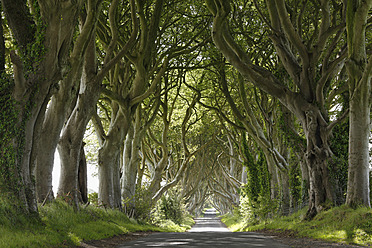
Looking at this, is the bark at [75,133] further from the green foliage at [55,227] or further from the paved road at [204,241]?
the paved road at [204,241]

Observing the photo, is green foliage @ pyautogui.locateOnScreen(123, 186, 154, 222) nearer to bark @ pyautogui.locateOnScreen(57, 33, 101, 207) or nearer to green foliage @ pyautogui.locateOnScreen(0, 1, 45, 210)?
bark @ pyautogui.locateOnScreen(57, 33, 101, 207)

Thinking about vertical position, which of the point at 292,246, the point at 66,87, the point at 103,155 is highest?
the point at 66,87

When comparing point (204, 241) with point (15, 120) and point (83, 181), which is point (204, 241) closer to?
point (15, 120)

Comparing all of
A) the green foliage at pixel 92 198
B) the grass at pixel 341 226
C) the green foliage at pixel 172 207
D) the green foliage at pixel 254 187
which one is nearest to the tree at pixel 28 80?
the grass at pixel 341 226

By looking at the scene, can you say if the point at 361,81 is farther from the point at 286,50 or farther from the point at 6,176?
the point at 6,176

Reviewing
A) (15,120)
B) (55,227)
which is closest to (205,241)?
(55,227)

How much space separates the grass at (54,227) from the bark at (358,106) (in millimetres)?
6710

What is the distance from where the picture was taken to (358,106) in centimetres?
1005

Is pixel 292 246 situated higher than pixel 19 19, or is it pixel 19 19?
pixel 19 19

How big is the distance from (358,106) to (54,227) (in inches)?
322

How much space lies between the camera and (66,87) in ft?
35.1

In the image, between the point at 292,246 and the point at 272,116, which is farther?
the point at 272,116

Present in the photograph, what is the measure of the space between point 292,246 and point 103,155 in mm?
8576

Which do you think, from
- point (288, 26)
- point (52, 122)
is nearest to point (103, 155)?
point (52, 122)
